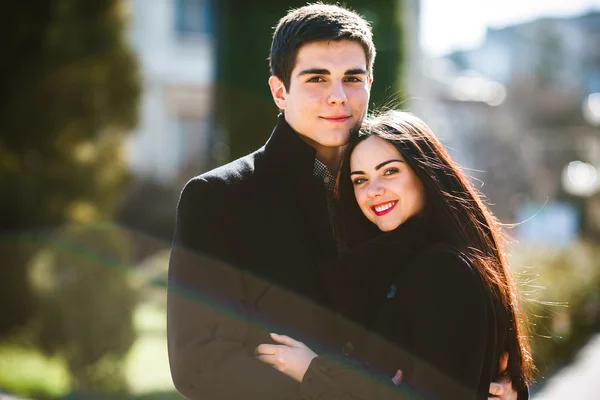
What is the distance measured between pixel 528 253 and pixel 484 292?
9.31 meters

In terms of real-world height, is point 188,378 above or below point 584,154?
above

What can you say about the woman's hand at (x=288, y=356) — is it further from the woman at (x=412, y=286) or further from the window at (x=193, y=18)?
the window at (x=193, y=18)

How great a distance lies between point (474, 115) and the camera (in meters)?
26.7

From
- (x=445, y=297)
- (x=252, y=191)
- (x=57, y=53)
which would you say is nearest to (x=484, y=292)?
(x=445, y=297)

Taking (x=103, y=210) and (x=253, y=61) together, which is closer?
(x=103, y=210)

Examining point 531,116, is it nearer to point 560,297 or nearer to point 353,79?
point 560,297

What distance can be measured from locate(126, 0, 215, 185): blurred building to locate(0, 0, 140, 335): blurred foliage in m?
9.12

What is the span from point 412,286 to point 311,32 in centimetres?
99

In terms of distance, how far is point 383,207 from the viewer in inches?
98.5

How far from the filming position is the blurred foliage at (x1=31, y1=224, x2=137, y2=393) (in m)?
6.84

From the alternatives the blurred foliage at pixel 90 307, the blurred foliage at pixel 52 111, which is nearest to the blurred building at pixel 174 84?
the blurred foliage at pixel 52 111

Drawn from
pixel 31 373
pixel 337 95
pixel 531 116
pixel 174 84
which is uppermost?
pixel 337 95

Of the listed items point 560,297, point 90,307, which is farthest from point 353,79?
point 560,297

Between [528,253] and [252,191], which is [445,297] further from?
[528,253]
